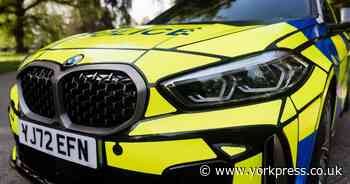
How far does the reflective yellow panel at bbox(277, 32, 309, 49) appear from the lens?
5.05 ft

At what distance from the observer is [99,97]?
4.86 ft

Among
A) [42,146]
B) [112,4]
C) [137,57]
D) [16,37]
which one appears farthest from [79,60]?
[16,37]

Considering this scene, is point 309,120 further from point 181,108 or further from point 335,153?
point 335,153

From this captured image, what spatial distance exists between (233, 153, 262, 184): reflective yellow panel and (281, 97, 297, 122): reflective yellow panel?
0.54 ft

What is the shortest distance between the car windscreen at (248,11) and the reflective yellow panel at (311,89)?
568mm

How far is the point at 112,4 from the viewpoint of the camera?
19.1 metres

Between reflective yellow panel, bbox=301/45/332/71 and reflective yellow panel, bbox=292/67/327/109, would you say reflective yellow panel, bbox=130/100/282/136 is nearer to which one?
reflective yellow panel, bbox=292/67/327/109

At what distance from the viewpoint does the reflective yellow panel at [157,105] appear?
136 cm

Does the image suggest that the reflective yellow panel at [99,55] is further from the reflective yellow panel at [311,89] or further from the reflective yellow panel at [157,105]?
the reflective yellow panel at [311,89]

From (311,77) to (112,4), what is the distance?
18580mm

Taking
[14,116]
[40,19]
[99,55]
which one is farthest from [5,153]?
[40,19]

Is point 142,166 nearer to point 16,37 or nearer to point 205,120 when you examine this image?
point 205,120

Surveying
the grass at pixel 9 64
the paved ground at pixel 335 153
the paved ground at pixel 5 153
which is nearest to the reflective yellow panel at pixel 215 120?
the paved ground at pixel 335 153

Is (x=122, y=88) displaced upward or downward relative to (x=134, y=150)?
upward
